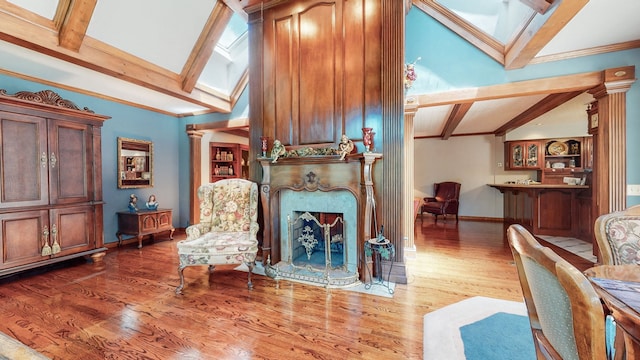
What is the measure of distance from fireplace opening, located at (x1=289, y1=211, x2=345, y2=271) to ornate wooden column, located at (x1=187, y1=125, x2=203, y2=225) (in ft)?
9.98

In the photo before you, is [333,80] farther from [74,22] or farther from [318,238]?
[74,22]

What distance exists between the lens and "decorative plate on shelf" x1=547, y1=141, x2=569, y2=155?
594 centimetres

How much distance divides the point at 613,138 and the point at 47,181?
22.4ft

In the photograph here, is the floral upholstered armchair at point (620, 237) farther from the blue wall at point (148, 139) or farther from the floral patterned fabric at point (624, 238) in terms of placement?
the blue wall at point (148, 139)

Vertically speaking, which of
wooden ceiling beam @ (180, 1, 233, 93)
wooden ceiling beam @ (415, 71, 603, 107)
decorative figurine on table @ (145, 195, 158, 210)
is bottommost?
decorative figurine on table @ (145, 195, 158, 210)

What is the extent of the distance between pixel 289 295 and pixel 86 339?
1.56m

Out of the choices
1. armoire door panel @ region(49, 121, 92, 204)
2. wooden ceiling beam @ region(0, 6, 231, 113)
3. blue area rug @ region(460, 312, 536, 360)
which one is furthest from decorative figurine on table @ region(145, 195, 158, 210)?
blue area rug @ region(460, 312, 536, 360)

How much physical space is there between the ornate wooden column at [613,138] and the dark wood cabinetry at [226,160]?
632 centimetres

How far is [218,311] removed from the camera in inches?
86.6

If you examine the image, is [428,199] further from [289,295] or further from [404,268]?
[289,295]

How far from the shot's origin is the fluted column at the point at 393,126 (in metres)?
2.73

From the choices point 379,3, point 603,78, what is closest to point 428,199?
point 603,78

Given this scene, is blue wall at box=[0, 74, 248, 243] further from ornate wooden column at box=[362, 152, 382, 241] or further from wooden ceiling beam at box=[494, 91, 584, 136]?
wooden ceiling beam at box=[494, 91, 584, 136]

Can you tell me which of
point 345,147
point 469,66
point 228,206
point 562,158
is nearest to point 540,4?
point 469,66
